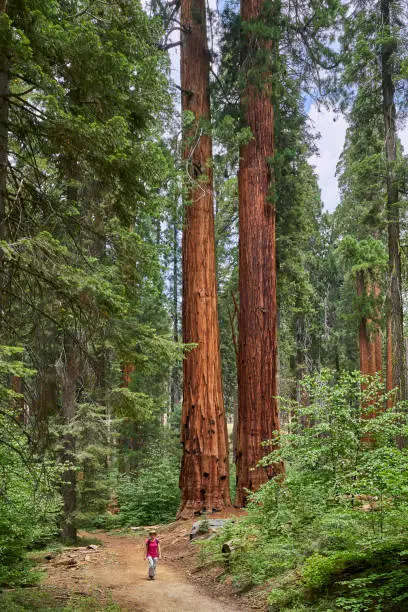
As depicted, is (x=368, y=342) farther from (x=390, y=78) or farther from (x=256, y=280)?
(x=256, y=280)

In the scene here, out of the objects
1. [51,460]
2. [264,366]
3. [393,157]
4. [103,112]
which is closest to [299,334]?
[393,157]

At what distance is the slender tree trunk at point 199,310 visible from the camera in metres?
10.3

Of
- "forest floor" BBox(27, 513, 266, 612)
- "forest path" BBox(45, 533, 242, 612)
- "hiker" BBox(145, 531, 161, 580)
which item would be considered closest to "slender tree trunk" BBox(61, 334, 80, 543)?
"forest floor" BBox(27, 513, 266, 612)

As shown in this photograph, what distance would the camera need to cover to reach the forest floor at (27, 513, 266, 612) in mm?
5742

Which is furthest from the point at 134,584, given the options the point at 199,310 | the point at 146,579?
the point at 199,310

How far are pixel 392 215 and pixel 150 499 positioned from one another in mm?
10745

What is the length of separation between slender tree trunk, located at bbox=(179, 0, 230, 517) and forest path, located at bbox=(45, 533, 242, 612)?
1.92 m

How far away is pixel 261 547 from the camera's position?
6.40 metres

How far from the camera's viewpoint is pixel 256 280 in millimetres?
10812

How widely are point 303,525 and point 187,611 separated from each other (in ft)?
5.54

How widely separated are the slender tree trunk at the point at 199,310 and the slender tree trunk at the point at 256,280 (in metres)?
0.53

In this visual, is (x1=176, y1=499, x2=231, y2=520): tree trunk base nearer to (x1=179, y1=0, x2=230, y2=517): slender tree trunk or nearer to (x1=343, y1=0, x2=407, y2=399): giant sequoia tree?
(x1=179, y1=0, x2=230, y2=517): slender tree trunk

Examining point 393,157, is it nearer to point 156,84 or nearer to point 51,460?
point 156,84

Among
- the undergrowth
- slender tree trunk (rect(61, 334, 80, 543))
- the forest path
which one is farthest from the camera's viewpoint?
slender tree trunk (rect(61, 334, 80, 543))
